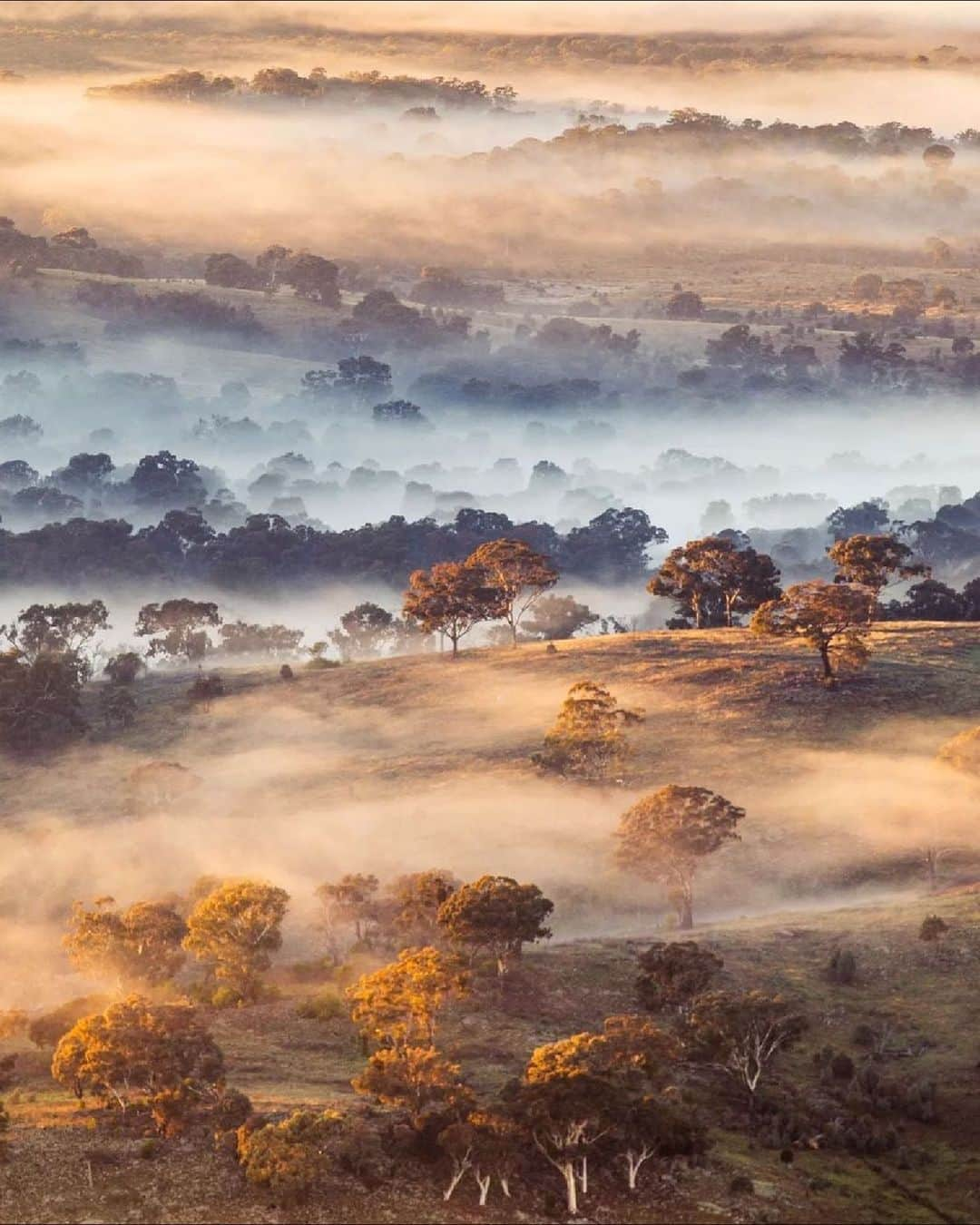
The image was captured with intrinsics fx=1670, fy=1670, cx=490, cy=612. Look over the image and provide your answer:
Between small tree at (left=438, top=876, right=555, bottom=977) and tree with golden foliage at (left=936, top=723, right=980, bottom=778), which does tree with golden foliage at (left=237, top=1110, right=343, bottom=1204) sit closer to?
small tree at (left=438, top=876, right=555, bottom=977)

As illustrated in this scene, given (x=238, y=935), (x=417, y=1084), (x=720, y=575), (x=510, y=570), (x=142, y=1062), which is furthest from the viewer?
(x=720, y=575)

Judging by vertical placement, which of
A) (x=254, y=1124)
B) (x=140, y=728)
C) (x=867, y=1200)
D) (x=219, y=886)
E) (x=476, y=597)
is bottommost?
(x=867, y=1200)

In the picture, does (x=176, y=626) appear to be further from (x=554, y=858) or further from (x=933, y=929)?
(x=933, y=929)

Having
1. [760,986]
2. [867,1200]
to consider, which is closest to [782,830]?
[760,986]

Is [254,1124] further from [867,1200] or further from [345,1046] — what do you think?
[867,1200]

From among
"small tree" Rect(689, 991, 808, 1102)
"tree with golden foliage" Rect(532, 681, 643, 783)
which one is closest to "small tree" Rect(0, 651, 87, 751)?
"tree with golden foliage" Rect(532, 681, 643, 783)

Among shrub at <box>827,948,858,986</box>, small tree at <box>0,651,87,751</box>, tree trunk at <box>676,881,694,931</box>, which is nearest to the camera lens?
shrub at <box>827,948,858,986</box>

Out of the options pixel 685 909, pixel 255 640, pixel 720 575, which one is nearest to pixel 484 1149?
pixel 685 909
